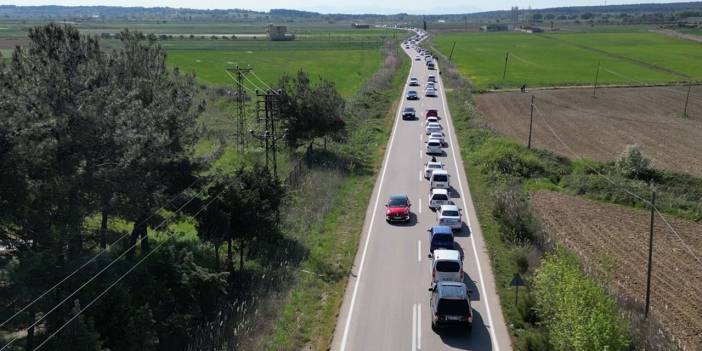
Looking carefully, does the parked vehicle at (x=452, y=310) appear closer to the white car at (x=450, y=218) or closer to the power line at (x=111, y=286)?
the white car at (x=450, y=218)

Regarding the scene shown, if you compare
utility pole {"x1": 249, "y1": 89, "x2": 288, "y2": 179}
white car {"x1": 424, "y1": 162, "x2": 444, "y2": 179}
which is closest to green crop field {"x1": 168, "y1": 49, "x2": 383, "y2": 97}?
utility pole {"x1": 249, "y1": 89, "x2": 288, "y2": 179}

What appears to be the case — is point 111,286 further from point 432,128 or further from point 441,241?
point 432,128

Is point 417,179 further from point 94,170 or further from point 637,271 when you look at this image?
point 94,170

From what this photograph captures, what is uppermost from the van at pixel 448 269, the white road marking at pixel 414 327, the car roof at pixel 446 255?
the car roof at pixel 446 255

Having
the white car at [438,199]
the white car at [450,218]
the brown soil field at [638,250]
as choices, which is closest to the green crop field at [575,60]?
the brown soil field at [638,250]

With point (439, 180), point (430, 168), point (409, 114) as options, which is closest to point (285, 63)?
point (409, 114)

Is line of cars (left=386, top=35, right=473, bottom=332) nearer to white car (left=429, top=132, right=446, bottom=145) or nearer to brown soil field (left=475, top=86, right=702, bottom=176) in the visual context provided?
white car (left=429, top=132, right=446, bottom=145)

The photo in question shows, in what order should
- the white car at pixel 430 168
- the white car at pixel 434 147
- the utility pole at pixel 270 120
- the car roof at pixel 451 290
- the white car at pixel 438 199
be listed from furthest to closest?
the white car at pixel 434 147, the white car at pixel 430 168, the white car at pixel 438 199, the utility pole at pixel 270 120, the car roof at pixel 451 290

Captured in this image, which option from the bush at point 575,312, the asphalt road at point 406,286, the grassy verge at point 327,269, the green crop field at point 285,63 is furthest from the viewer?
the green crop field at point 285,63
